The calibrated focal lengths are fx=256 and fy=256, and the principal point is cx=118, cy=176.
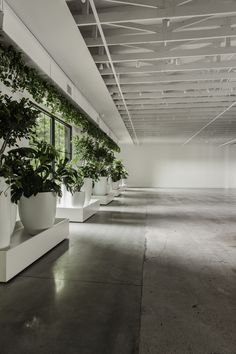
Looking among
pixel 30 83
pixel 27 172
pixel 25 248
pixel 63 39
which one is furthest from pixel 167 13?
pixel 25 248

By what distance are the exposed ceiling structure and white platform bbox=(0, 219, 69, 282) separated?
293 cm

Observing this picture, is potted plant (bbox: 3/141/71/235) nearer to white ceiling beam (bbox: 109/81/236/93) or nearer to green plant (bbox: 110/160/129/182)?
white ceiling beam (bbox: 109/81/236/93)

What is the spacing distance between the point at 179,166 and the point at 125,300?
16.1m

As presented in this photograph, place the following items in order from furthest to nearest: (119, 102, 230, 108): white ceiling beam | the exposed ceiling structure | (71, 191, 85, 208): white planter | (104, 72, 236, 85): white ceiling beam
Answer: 1. (119, 102, 230, 108): white ceiling beam
2. (104, 72, 236, 85): white ceiling beam
3. (71, 191, 85, 208): white planter
4. the exposed ceiling structure

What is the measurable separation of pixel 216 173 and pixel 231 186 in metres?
1.51

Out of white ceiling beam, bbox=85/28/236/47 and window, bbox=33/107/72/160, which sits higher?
white ceiling beam, bbox=85/28/236/47

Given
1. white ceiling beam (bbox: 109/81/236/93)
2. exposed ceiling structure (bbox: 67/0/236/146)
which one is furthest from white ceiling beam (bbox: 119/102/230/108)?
white ceiling beam (bbox: 109/81/236/93)

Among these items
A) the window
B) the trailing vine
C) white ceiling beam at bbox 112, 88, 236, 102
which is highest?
white ceiling beam at bbox 112, 88, 236, 102

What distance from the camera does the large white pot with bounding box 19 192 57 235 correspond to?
3.22 m

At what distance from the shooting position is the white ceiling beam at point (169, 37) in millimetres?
3879

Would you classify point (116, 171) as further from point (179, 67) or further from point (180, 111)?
point (179, 67)

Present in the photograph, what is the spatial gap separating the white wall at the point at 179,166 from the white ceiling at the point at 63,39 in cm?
1127

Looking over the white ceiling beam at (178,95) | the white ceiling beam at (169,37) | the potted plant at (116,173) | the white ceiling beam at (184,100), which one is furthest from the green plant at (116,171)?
the white ceiling beam at (169,37)

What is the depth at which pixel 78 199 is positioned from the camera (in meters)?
5.54
